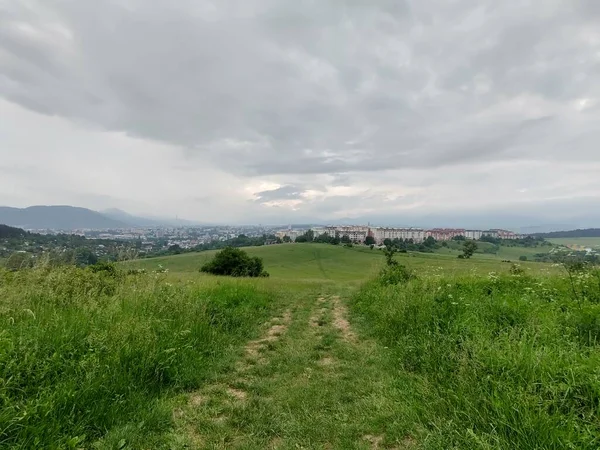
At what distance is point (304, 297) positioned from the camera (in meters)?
13.3

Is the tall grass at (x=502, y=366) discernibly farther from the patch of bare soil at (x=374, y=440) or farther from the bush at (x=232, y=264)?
the bush at (x=232, y=264)

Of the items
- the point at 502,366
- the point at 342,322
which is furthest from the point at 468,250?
the point at 502,366

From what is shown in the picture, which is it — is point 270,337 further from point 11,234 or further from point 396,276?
point 11,234

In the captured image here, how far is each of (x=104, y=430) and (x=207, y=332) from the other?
3.07m

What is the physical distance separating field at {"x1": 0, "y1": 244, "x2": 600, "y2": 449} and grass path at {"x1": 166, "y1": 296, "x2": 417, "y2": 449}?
0.02 m

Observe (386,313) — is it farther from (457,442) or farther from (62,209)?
(62,209)

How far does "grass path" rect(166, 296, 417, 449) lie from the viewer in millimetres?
3301

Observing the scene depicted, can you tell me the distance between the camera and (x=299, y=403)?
13.3 feet

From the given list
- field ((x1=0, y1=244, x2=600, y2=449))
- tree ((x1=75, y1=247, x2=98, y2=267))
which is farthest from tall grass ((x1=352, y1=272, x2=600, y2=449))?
tree ((x1=75, y1=247, x2=98, y2=267))

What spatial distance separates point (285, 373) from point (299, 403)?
1097mm

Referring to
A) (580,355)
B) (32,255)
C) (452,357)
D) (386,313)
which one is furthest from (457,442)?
(32,255)

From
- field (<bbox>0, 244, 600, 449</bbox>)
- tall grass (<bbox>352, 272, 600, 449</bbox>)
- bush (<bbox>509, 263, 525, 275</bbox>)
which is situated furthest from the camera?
bush (<bbox>509, 263, 525, 275</bbox>)

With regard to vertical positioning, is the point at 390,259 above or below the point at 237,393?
above

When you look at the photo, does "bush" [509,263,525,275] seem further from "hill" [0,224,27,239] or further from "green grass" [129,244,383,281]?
"green grass" [129,244,383,281]
